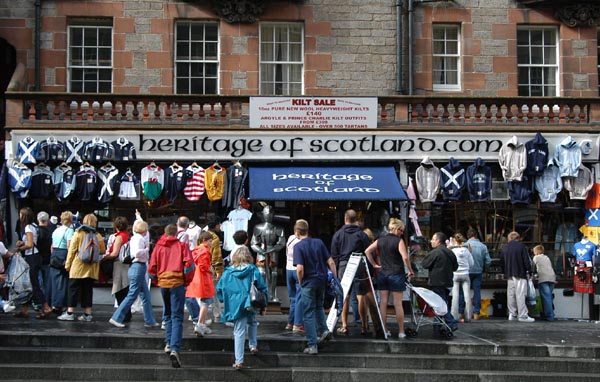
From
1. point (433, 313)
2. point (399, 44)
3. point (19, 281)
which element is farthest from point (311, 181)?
point (19, 281)

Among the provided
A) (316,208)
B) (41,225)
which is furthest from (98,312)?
(316,208)

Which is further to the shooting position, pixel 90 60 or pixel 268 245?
pixel 90 60

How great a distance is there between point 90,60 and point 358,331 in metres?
9.52

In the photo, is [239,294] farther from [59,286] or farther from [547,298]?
[547,298]

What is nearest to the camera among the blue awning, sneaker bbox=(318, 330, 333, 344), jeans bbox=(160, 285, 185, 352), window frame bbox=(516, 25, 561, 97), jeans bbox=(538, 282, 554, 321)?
jeans bbox=(160, 285, 185, 352)

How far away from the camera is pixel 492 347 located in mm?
13547

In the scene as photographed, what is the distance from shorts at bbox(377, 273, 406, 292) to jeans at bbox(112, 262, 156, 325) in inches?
152

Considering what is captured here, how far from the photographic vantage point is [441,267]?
14.9 meters

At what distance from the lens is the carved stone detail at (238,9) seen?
19828mm

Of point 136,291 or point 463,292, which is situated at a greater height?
point 136,291

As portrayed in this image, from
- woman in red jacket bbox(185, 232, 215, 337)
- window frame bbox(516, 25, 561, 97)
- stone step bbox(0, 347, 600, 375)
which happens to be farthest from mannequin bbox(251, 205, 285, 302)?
window frame bbox(516, 25, 561, 97)

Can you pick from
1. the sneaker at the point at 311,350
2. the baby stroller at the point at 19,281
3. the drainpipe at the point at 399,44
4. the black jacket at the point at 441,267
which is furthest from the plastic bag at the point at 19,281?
the drainpipe at the point at 399,44

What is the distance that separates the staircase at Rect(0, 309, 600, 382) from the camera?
12.3 meters

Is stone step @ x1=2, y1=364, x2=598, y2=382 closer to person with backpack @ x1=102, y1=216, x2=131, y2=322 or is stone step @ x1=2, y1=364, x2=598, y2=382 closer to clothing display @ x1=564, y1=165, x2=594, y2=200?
person with backpack @ x1=102, y1=216, x2=131, y2=322
